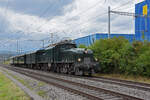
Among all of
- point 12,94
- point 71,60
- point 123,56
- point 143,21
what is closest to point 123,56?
point 123,56

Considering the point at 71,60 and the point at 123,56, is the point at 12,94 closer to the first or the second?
the point at 71,60

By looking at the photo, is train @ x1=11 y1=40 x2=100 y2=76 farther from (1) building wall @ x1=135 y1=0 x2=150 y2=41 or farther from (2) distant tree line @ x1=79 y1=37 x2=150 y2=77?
(1) building wall @ x1=135 y1=0 x2=150 y2=41

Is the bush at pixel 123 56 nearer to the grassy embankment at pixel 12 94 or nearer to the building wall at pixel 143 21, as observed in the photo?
the grassy embankment at pixel 12 94

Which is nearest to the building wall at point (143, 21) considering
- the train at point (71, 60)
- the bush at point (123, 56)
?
the bush at point (123, 56)

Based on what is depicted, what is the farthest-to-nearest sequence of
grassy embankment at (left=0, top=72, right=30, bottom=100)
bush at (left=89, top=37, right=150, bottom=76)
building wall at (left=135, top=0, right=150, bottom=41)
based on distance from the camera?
building wall at (left=135, top=0, right=150, bottom=41) < bush at (left=89, top=37, right=150, bottom=76) < grassy embankment at (left=0, top=72, right=30, bottom=100)

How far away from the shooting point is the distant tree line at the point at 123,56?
51.3ft

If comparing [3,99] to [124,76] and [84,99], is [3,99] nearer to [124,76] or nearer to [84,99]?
[84,99]

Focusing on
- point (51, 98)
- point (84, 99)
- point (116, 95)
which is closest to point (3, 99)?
point (51, 98)

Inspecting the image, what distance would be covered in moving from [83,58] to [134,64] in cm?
463

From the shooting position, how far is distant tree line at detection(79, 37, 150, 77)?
15.6 m

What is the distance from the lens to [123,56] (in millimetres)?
17375

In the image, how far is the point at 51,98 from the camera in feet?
28.4

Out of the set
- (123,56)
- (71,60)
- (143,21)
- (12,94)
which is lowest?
(12,94)

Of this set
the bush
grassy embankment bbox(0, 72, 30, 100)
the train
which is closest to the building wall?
the bush
